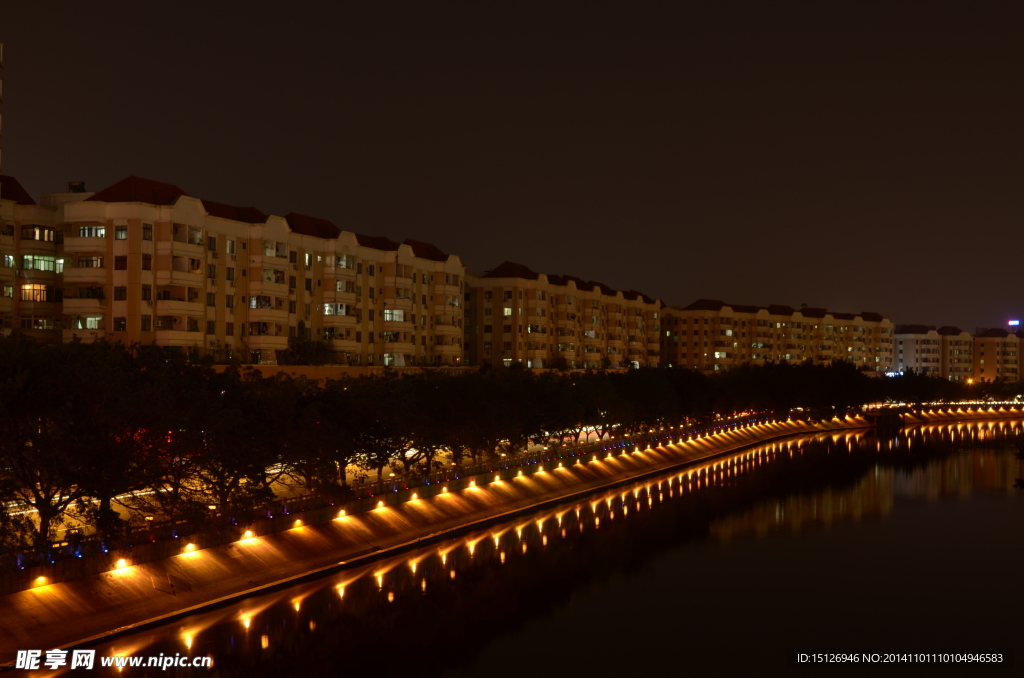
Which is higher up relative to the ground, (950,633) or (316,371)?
(316,371)

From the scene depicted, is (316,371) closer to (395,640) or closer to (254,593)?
(254,593)

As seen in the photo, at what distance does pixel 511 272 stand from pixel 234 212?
43005 mm

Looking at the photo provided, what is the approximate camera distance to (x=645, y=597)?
3941cm

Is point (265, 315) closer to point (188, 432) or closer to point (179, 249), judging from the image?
point (179, 249)

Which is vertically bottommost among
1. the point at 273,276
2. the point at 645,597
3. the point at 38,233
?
the point at 645,597

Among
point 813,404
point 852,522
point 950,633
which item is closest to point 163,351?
point 950,633

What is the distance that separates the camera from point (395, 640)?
105 feet

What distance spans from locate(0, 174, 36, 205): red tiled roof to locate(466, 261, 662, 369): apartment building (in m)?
44.4

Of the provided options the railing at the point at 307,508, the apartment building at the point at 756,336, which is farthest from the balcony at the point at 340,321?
the apartment building at the point at 756,336

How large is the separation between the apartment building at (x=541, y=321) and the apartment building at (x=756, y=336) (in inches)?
1144

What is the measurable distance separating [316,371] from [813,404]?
8467cm

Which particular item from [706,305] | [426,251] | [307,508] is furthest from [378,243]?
[706,305]

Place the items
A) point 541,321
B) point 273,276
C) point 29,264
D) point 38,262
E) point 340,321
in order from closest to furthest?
point 29,264, point 38,262, point 273,276, point 340,321, point 541,321

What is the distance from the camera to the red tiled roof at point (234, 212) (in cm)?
6450
